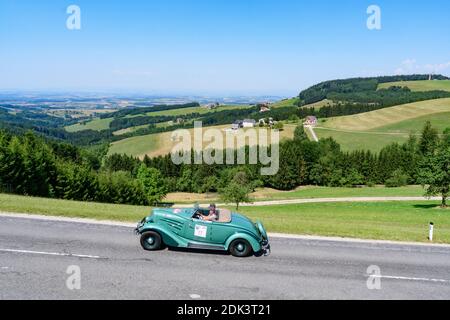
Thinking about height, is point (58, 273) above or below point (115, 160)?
Result: above

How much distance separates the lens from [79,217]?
18.9 metres

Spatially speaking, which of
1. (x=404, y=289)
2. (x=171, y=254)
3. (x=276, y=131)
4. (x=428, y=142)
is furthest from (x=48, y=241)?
(x=276, y=131)

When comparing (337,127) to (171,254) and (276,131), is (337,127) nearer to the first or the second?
(276,131)

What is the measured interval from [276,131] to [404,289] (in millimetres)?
136324

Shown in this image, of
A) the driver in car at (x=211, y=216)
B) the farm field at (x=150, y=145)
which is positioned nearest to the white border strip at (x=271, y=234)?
the driver in car at (x=211, y=216)

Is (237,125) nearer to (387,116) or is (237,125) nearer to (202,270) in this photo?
(387,116)

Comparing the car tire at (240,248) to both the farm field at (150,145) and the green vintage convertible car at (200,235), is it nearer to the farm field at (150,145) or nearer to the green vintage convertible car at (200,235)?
the green vintage convertible car at (200,235)

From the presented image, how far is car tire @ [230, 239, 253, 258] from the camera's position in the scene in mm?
14034

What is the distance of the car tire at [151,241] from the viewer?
14.2 metres

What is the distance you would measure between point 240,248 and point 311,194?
212 feet

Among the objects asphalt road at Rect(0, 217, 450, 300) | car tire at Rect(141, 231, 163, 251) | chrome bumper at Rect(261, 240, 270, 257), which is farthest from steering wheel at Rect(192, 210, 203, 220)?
chrome bumper at Rect(261, 240, 270, 257)

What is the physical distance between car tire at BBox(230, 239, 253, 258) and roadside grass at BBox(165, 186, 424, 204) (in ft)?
190

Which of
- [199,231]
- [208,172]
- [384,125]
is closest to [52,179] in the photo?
[199,231]

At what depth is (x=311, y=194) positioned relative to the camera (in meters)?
76.2
